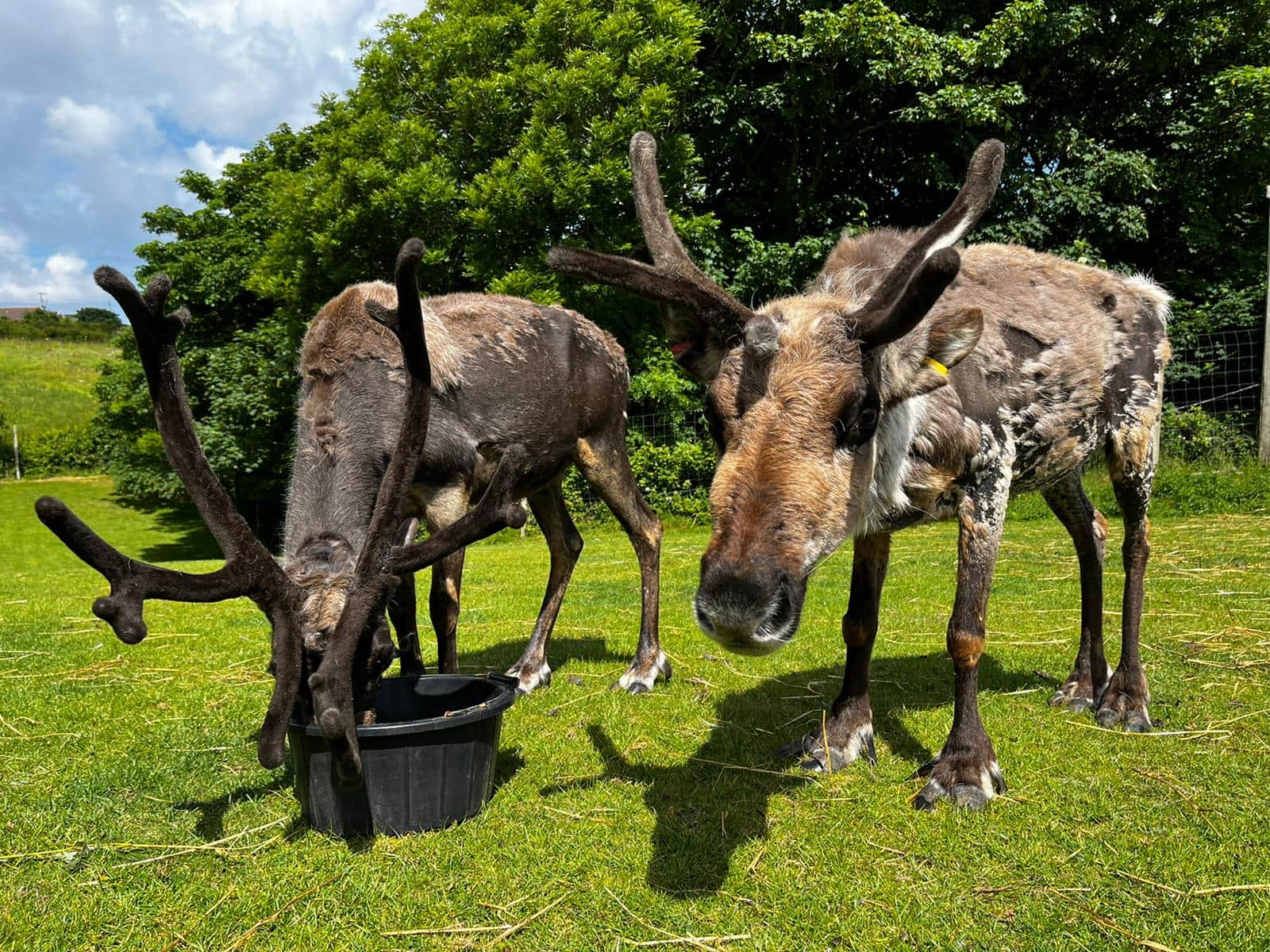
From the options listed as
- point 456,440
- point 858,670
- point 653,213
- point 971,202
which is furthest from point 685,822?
point 971,202

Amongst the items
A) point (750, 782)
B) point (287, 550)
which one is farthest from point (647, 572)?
point (287, 550)

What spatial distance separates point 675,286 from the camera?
3391mm

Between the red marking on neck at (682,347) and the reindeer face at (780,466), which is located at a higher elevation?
the red marking on neck at (682,347)

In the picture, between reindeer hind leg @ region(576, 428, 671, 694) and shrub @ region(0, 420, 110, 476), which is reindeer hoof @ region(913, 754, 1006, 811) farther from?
shrub @ region(0, 420, 110, 476)

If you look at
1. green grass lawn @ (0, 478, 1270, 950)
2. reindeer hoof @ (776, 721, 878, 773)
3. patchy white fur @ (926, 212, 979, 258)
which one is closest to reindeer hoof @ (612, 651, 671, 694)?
green grass lawn @ (0, 478, 1270, 950)

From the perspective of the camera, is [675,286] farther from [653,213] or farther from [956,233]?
[956,233]

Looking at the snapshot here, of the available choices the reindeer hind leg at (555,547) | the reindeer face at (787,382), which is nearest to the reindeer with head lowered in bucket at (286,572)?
the reindeer face at (787,382)

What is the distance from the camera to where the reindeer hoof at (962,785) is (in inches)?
151

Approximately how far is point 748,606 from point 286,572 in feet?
7.18

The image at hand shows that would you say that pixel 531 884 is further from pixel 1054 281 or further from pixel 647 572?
pixel 1054 281

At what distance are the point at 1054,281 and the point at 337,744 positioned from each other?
177 inches

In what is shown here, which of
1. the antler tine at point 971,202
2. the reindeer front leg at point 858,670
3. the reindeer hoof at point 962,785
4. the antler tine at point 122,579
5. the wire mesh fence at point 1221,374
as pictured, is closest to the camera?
the antler tine at point 122,579

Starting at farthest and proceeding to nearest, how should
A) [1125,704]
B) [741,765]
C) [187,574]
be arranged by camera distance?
1. [1125,704]
2. [741,765]
3. [187,574]

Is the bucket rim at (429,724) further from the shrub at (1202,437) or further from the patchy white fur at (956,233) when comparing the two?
the shrub at (1202,437)
